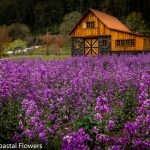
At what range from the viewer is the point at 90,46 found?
132 ft

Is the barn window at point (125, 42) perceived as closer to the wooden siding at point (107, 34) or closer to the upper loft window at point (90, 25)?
the wooden siding at point (107, 34)

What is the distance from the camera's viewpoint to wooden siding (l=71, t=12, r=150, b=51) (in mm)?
37312

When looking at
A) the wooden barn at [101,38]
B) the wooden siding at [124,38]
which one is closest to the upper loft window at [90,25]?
the wooden barn at [101,38]

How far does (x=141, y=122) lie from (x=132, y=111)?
2.77m

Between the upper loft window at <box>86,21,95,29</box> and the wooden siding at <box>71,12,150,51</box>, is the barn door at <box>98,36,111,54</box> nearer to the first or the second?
the wooden siding at <box>71,12,150,51</box>

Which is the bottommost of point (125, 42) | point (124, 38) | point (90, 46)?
point (90, 46)

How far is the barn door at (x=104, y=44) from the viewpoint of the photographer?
38.8 meters

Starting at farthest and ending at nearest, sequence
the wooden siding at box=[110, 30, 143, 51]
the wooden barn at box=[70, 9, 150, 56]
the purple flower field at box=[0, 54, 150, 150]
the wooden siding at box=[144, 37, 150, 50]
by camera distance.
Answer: the wooden siding at box=[144, 37, 150, 50], the wooden barn at box=[70, 9, 150, 56], the wooden siding at box=[110, 30, 143, 51], the purple flower field at box=[0, 54, 150, 150]

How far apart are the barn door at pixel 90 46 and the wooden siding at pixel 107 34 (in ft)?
2.03

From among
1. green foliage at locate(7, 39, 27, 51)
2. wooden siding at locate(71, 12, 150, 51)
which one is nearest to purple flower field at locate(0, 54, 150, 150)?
wooden siding at locate(71, 12, 150, 51)

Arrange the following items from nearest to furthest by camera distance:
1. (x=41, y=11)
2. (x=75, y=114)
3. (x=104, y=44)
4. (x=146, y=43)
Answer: (x=75, y=114) → (x=146, y=43) → (x=104, y=44) → (x=41, y=11)

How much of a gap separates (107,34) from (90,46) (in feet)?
8.69

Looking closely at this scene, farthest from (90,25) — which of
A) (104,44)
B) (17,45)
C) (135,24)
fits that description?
(17,45)

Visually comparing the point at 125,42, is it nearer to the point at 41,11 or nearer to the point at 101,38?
the point at 101,38
